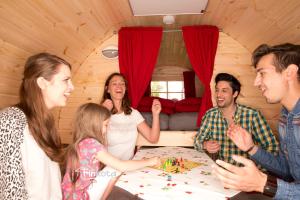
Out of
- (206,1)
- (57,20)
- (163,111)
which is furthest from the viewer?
(163,111)

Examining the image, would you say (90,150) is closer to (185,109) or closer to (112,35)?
(185,109)

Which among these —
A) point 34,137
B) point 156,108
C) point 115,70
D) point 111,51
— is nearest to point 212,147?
point 156,108

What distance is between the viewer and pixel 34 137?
1.32m

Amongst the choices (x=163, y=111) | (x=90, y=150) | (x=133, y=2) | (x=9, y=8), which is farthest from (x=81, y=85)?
(x=90, y=150)

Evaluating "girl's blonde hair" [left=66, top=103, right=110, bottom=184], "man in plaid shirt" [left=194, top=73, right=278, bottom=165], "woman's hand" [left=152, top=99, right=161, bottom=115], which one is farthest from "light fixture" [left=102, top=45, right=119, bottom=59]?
"girl's blonde hair" [left=66, top=103, right=110, bottom=184]

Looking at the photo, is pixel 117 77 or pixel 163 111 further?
pixel 163 111

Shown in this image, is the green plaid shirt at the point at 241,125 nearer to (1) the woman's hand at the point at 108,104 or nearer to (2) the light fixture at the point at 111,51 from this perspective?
(1) the woman's hand at the point at 108,104

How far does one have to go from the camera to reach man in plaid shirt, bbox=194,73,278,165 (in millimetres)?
2336

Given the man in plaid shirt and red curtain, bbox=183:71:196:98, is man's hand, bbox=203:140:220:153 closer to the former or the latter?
the man in plaid shirt

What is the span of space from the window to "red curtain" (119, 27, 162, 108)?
2.39 meters

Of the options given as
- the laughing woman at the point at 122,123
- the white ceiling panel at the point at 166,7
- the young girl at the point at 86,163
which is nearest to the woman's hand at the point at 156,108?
the laughing woman at the point at 122,123

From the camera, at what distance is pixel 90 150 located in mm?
1587

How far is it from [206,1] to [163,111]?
5.25 feet

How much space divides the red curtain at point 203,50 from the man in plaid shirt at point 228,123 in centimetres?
60
